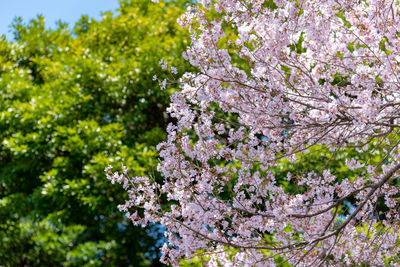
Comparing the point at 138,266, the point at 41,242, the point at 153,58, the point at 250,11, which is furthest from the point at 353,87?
the point at 41,242

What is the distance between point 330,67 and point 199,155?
1.66 metres

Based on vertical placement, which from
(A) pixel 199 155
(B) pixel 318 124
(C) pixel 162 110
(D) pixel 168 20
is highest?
(D) pixel 168 20

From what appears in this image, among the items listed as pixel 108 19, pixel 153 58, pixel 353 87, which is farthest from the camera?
pixel 108 19

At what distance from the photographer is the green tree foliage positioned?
7730mm

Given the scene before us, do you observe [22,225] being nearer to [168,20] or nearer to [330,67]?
[168,20]

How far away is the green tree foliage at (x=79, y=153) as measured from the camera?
773 centimetres

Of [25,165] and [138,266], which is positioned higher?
[25,165]

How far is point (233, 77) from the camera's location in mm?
3730

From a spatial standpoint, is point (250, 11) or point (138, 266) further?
point (138, 266)

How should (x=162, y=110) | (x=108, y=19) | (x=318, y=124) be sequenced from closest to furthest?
(x=318, y=124), (x=162, y=110), (x=108, y=19)

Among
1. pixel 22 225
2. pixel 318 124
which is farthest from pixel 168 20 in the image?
pixel 318 124

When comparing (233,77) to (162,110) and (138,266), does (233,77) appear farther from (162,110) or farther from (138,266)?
(138,266)

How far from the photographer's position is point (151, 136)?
784 cm

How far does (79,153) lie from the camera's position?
786 centimetres
